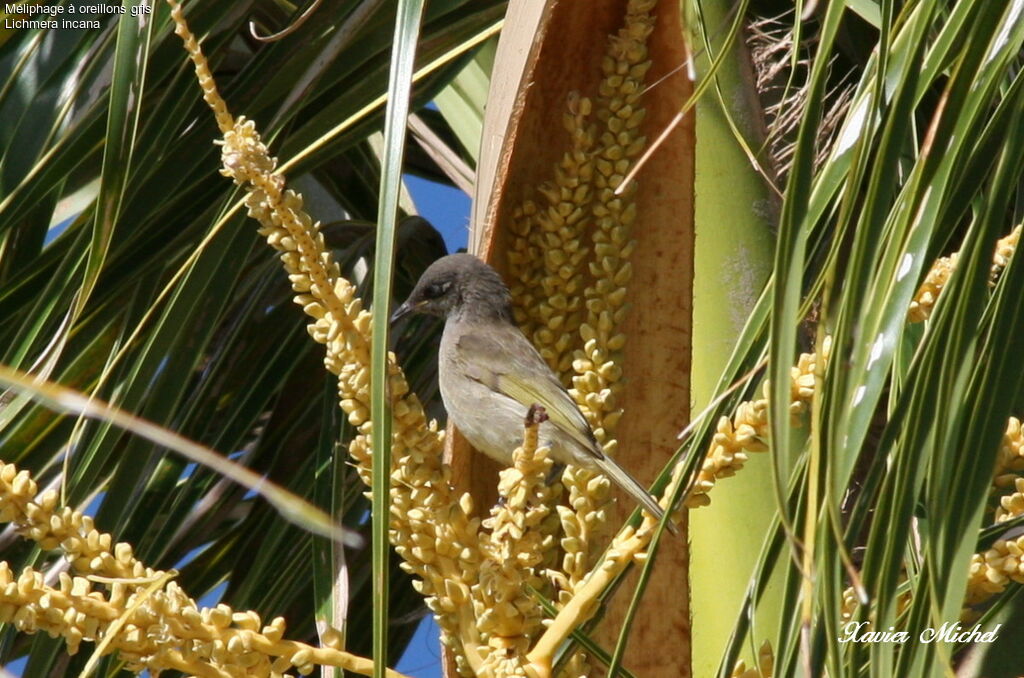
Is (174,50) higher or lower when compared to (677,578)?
higher

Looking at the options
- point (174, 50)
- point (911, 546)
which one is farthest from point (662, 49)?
point (911, 546)

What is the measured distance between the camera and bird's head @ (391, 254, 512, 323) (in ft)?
12.2

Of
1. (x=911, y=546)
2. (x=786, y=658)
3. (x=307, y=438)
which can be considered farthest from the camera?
(x=307, y=438)

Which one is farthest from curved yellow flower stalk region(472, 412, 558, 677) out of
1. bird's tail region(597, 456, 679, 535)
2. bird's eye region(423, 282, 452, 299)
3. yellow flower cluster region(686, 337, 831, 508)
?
bird's eye region(423, 282, 452, 299)

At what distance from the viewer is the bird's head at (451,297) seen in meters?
3.71

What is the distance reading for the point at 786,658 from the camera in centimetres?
128

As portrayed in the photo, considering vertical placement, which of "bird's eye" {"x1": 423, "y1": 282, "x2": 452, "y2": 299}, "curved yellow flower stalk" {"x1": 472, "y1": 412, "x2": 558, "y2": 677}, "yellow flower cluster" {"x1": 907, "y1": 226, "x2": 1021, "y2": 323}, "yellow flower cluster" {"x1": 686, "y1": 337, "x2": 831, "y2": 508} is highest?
"bird's eye" {"x1": 423, "y1": 282, "x2": 452, "y2": 299}

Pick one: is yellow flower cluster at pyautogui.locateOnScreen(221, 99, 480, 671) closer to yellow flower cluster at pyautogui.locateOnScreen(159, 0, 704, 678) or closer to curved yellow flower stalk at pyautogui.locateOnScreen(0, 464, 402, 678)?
yellow flower cluster at pyautogui.locateOnScreen(159, 0, 704, 678)

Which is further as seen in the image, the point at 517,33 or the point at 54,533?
the point at 517,33

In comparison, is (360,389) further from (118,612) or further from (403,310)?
(403,310)

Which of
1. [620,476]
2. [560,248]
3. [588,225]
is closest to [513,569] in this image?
[620,476]

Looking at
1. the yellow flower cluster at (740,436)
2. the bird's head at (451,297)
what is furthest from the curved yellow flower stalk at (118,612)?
the bird's head at (451,297)

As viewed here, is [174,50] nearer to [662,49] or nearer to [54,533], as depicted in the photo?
[662,49]

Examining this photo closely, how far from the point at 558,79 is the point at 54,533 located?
1.63m
